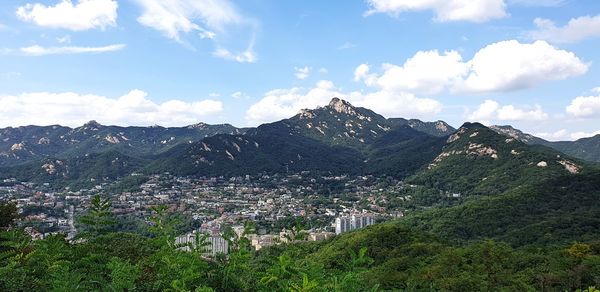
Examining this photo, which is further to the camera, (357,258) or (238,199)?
(238,199)

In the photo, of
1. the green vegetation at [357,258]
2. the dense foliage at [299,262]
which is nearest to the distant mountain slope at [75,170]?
the green vegetation at [357,258]

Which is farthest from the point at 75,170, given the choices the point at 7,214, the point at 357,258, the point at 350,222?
the point at 357,258

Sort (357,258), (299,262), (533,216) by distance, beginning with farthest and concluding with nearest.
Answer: (533,216) → (299,262) → (357,258)

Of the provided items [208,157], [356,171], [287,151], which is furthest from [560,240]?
[287,151]

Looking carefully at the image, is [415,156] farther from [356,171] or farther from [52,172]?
[52,172]

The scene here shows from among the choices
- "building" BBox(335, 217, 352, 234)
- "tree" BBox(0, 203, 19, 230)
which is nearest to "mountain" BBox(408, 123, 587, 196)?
"building" BBox(335, 217, 352, 234)

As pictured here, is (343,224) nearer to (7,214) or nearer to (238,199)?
(238,199)
